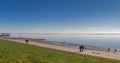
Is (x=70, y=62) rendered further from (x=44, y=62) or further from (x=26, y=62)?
(x=26, y=62)

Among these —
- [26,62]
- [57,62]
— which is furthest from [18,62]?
[57,62]

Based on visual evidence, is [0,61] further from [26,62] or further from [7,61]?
[26,62]

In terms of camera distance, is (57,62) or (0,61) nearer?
(0,61)

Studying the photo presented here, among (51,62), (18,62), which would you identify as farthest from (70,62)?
(18,62)

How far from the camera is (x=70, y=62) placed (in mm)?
16531

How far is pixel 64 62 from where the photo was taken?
53.1 ft

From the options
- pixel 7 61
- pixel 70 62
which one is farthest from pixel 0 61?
pixel 70 62

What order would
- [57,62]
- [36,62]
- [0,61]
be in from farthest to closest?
[57,62] < [36,62] < [0,61]

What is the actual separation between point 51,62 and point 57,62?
66cm

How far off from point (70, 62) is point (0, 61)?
630 centimetres

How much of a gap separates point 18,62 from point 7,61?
84cm

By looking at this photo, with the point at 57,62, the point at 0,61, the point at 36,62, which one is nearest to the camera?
the point at 0,61

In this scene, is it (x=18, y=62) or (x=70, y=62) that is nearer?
(x=18, y=62)

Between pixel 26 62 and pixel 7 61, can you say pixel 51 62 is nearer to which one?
pixel 26 62
